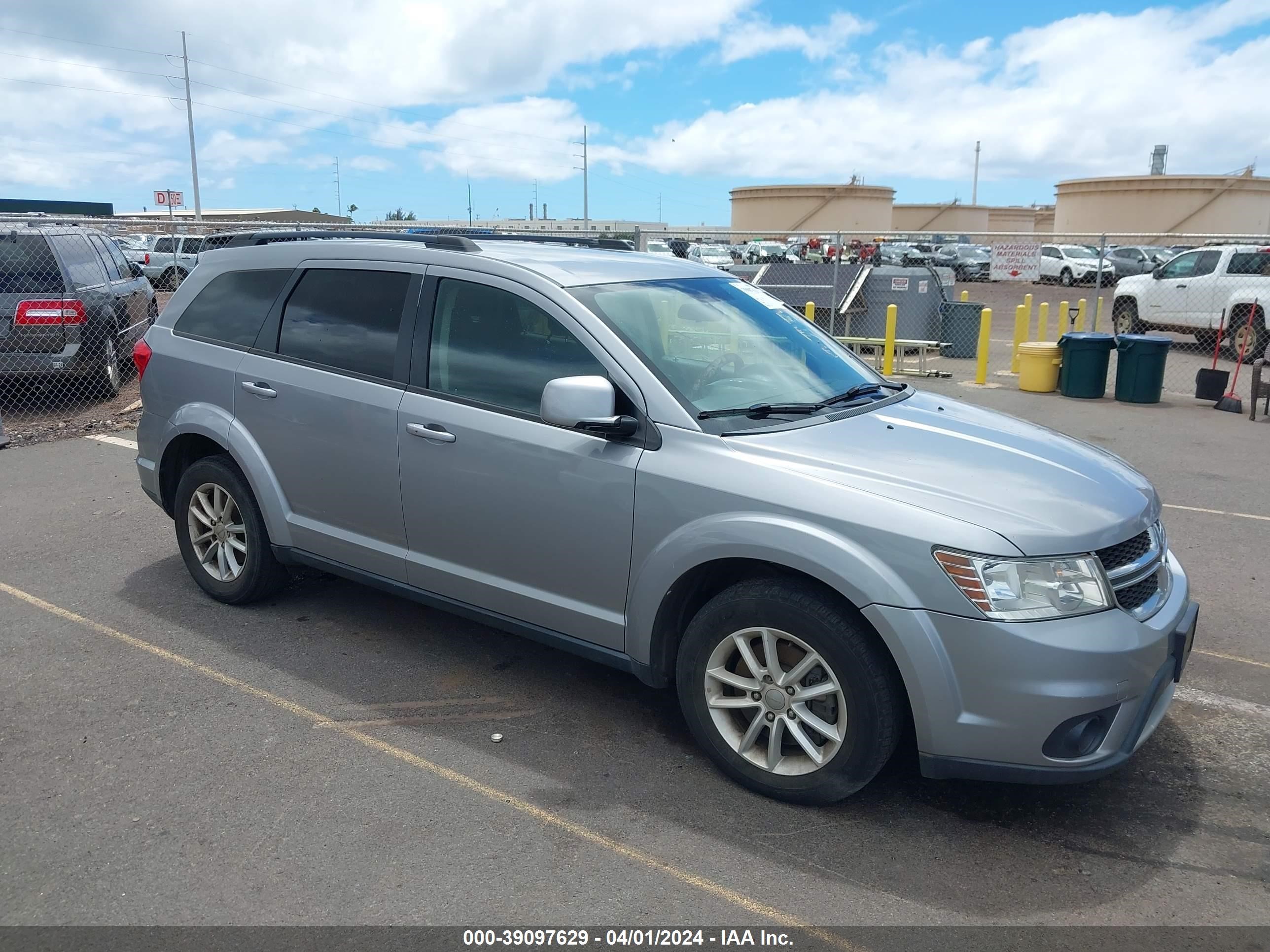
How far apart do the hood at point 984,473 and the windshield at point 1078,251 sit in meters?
36.0

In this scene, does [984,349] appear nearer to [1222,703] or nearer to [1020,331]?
[1020,331]

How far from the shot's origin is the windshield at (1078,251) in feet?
120

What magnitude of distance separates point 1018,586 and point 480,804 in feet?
6.34

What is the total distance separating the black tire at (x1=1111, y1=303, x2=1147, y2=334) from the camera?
62.7 ft

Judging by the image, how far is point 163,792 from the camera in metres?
3.52

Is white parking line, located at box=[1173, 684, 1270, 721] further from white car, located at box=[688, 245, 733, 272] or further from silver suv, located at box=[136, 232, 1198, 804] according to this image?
white car, located at box=[688, 245, 733, 272]

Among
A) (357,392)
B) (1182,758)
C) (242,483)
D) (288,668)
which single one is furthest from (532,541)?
(1182,758)

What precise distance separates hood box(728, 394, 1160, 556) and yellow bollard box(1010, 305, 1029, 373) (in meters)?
12.2

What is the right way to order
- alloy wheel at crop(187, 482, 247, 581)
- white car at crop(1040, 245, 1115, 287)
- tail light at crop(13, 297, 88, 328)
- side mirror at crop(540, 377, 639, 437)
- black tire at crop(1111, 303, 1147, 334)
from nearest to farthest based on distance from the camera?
1. side mirror at crop(540, 377, 639, 437)
2. alloy wheel at crop(187, 482, 247, 581)
3. tail light at crop(13, 297, 88, 328)
4. black tire at crop(1111, 303, 1147, 334)
5. white car at crop(1040, 245, 1115, 287)

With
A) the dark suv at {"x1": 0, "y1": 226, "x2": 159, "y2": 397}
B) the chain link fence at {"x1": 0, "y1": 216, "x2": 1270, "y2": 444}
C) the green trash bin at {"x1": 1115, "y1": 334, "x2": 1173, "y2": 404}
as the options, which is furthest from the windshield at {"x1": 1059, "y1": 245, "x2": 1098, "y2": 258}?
the dark suv at {"x1": 0, "y1": 226, "x2": 159, "y2": 397}

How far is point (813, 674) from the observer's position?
3.34 metres

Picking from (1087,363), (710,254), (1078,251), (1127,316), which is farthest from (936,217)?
(1087,363)

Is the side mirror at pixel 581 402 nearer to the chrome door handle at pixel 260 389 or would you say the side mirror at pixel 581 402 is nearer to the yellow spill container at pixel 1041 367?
the chrome door handle at pixel 260 389
